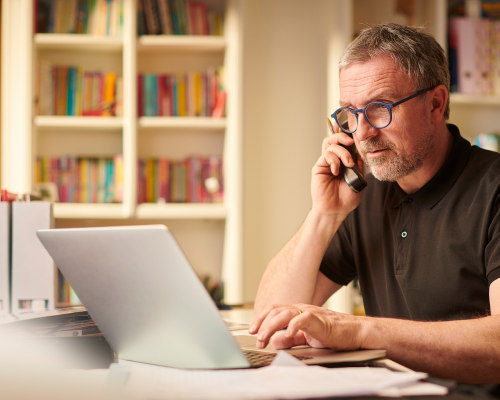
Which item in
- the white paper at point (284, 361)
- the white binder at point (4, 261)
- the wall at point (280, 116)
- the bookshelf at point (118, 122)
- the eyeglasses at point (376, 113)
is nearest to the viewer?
the white paper at point (284, 361)

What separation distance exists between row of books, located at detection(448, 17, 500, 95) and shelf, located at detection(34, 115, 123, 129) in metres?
1.76

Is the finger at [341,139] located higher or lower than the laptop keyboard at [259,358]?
higher

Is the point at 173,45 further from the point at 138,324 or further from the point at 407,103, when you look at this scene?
the point at 138,324

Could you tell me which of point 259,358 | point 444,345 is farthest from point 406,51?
point 259,358

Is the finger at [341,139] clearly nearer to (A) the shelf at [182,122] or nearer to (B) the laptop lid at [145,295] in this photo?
(B) the laptop lid at [145,295]

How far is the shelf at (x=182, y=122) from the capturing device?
8.23ft

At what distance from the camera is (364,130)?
126 centimetres

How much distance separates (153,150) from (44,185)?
59cm

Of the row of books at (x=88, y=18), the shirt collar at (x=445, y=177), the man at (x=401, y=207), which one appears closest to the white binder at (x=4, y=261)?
the man at (x=401, y=207)

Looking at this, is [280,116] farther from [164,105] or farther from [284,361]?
[284,361]

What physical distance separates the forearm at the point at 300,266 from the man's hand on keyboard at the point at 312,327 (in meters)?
0.42

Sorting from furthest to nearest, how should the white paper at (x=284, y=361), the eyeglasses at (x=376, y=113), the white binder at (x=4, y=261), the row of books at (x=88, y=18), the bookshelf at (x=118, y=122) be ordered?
the row of books at (x=88, y=18) < the bookshelf at (x=118, y=122) < the eyeglasses at (x=376, y=113) < the white binder at (x=4, y=261) < the white paper at (x=284, y=361)

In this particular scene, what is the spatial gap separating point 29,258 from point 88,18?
1838mm

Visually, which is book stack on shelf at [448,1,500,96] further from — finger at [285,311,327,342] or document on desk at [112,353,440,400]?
document on desk at [112,353,440,400]
